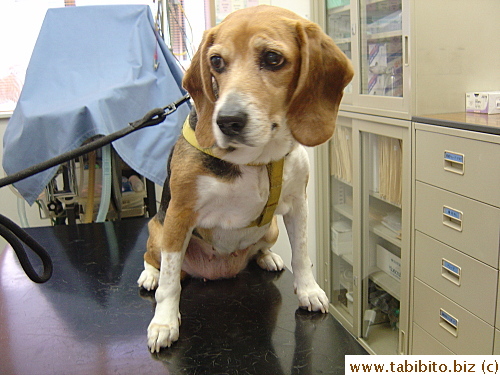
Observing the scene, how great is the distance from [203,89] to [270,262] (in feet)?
1.78

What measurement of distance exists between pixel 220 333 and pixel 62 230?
1.00 m

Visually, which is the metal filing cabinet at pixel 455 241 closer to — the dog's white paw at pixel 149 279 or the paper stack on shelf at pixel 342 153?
the paper stack on shelf at pixel 342 153

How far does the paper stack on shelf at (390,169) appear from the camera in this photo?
7.77ft

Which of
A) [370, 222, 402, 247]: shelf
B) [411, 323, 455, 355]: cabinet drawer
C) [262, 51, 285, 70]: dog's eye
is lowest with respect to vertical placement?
[411, 323, 455, 355]: cabinet drawer

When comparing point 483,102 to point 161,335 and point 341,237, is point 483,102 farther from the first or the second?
point 161,335

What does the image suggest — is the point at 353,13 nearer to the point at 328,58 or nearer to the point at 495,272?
the point at 495,272

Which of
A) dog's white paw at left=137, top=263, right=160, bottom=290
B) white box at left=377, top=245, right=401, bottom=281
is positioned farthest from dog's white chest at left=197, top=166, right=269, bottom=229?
white box at left=377, top=245, right=401, bottom=281

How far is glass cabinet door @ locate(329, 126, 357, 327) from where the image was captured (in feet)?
9.41

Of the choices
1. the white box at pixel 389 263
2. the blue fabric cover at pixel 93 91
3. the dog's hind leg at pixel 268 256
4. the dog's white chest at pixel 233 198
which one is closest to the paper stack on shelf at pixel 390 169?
the white box at pixel 389 263

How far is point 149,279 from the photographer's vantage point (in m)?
1.25

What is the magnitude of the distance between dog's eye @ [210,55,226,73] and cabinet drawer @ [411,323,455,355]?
5.06ft

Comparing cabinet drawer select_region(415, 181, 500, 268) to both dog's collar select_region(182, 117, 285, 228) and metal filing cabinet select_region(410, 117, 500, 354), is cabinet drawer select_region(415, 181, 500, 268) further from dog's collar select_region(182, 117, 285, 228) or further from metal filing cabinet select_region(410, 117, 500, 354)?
dog's collar select_region(182, 117, 285, 228)

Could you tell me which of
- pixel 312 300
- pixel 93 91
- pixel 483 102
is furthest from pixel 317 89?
pixel 93 91

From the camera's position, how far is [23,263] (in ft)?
3.15
